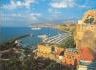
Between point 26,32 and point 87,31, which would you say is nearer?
point 87,31

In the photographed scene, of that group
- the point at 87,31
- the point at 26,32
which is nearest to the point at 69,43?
the point at 87,31

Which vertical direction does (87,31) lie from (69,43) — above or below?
above

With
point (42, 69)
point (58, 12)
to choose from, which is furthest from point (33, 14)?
point (42, 69)

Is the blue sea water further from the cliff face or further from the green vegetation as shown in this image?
the cliff face

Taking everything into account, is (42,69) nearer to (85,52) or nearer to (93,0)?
(85,52)

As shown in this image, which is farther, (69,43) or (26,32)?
(26,32)

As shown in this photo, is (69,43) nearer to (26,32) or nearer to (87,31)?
(87,31)
